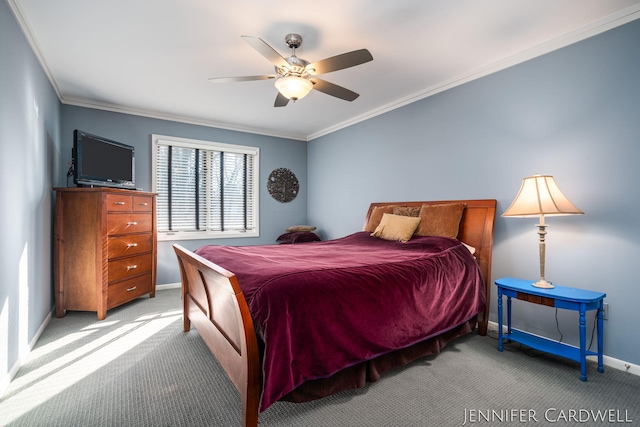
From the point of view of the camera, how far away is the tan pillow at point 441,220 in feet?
10.1

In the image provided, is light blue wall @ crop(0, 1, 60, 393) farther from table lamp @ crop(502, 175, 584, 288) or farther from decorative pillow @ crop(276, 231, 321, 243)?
table lamp @ crop(502, 175, 584, 288)

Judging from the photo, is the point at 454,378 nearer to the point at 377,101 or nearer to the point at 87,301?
the point at 377,101

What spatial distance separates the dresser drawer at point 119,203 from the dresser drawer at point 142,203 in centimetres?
6

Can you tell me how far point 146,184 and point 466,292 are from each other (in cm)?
421

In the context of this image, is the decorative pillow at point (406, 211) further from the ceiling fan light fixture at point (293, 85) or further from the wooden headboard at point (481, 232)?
the ceiling fan light fixture at point (293, 85)

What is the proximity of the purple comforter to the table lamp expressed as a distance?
1.85 feet

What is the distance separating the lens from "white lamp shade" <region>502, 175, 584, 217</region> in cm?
226

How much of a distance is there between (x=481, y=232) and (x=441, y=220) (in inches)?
14.7

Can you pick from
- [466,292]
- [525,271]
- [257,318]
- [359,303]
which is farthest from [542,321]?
[257,318]

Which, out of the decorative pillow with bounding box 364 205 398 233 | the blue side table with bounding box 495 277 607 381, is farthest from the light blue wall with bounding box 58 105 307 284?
the blue side table with bounding box 495 277 607 381

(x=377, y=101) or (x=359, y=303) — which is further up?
(x=377, y=101)

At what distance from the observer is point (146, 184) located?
14.4 feet

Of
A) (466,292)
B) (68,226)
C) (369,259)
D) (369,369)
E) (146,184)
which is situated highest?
(146,184)

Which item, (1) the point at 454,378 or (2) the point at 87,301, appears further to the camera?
(2) the point at 87,301
